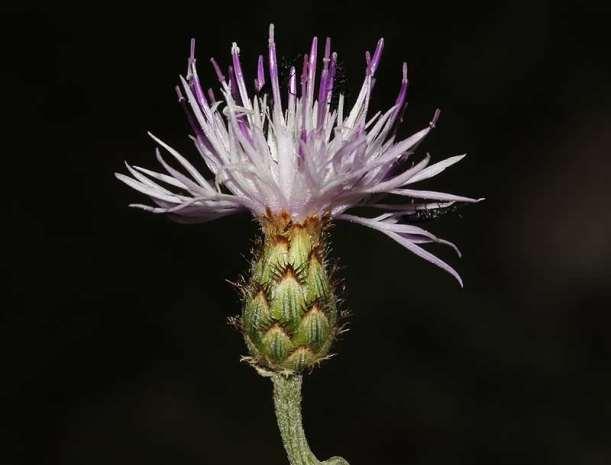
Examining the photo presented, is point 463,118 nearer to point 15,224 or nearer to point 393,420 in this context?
point 393,420

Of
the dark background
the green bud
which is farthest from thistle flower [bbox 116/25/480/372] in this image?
the dark background

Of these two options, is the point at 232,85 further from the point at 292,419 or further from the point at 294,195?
the point at 292,419

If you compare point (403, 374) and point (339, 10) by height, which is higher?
point (339, 10)

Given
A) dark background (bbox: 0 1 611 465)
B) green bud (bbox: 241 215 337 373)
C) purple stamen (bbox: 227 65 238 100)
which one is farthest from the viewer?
dark background (bbox: 0 1 611 465)

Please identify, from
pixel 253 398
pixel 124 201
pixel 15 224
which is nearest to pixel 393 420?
pixel 253 398

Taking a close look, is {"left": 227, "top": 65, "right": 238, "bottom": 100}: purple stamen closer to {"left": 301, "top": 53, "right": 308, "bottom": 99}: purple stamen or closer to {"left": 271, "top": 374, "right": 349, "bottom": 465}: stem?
{"left": 301, "top": 53, "right": 308, "bottom": 99}: purple stamen

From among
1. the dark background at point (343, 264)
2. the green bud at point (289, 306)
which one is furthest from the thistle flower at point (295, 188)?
the dark background at point (343, 264)
